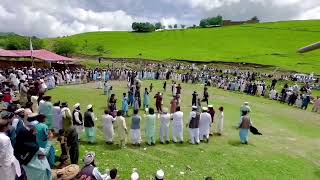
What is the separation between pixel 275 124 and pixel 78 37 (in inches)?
Result: 3884

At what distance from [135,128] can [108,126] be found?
40.8 inches

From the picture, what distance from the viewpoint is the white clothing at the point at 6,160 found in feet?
26.1

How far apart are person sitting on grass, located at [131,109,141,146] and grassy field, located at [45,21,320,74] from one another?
4900 cm

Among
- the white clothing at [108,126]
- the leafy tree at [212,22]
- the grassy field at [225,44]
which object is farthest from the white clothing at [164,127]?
the leafy tree at [212,22]

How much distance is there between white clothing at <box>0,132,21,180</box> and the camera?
7965 mm

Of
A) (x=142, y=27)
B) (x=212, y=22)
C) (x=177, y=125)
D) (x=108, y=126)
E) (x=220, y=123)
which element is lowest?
(x=220, y=123)

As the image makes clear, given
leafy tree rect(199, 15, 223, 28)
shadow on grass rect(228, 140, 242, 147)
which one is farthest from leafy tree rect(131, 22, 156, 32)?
shadow on grass rect(228, 140, 242, 147)

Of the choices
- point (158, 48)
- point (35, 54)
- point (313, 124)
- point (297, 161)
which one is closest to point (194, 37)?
point (158, 48)

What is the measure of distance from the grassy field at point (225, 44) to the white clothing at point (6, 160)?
57.7m

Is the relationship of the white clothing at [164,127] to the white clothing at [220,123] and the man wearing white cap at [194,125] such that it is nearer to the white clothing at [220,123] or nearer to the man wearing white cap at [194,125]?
the man wearing white cap at [194,125]

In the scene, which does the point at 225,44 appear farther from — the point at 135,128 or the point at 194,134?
the point at 135,128

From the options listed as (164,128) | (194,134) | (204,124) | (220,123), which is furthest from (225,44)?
(164,128)

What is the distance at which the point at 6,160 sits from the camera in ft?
26.4

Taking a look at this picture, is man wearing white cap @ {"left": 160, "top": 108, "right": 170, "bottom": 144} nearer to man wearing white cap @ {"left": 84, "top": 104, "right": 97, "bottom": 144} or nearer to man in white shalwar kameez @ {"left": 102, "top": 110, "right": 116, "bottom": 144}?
man in white shalwar kameez @ {"left": 102, "top": 110, "right": 116, "bottom": 144}
